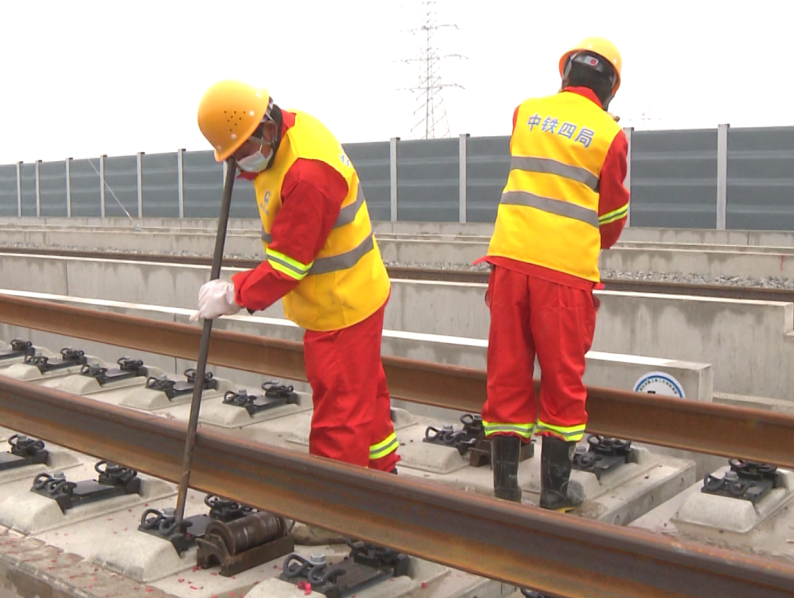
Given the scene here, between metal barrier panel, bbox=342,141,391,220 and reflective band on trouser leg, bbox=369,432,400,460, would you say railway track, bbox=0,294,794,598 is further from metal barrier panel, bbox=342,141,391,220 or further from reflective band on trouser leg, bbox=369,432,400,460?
metal barrier panel, bbox=342,141,391,220

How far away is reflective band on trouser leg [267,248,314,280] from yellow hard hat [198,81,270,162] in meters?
0.48

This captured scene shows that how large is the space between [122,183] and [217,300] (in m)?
30.4

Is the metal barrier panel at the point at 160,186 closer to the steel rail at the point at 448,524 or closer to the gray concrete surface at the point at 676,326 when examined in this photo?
the gray concrete surface at the point at 676,326

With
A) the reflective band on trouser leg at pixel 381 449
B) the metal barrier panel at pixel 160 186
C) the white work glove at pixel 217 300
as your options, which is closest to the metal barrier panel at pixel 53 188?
the metal barrier panel at pixel 160 186

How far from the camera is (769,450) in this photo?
459 centimetres

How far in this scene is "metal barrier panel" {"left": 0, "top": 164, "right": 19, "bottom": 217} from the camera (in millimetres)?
37875

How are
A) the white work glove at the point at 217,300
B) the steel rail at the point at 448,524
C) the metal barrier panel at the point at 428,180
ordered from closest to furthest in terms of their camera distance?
the steel rail at the point at 448,524 → the white work glove at the point at 217,300 → the metal barrier panel at the point at 428,180

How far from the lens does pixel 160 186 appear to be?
103 feet

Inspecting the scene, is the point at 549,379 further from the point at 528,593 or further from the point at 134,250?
the point at 134,250

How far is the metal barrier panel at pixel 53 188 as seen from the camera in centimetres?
3506

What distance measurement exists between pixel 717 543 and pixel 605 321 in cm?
314

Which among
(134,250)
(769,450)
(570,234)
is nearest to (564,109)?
(570,234)

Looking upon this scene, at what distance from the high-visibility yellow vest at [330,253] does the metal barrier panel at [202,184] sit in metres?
25.4

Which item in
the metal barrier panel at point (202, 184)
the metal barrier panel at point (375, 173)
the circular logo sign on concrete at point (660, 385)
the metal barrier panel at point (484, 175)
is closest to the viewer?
the circular logo sign on concrete at point (660, 385)
